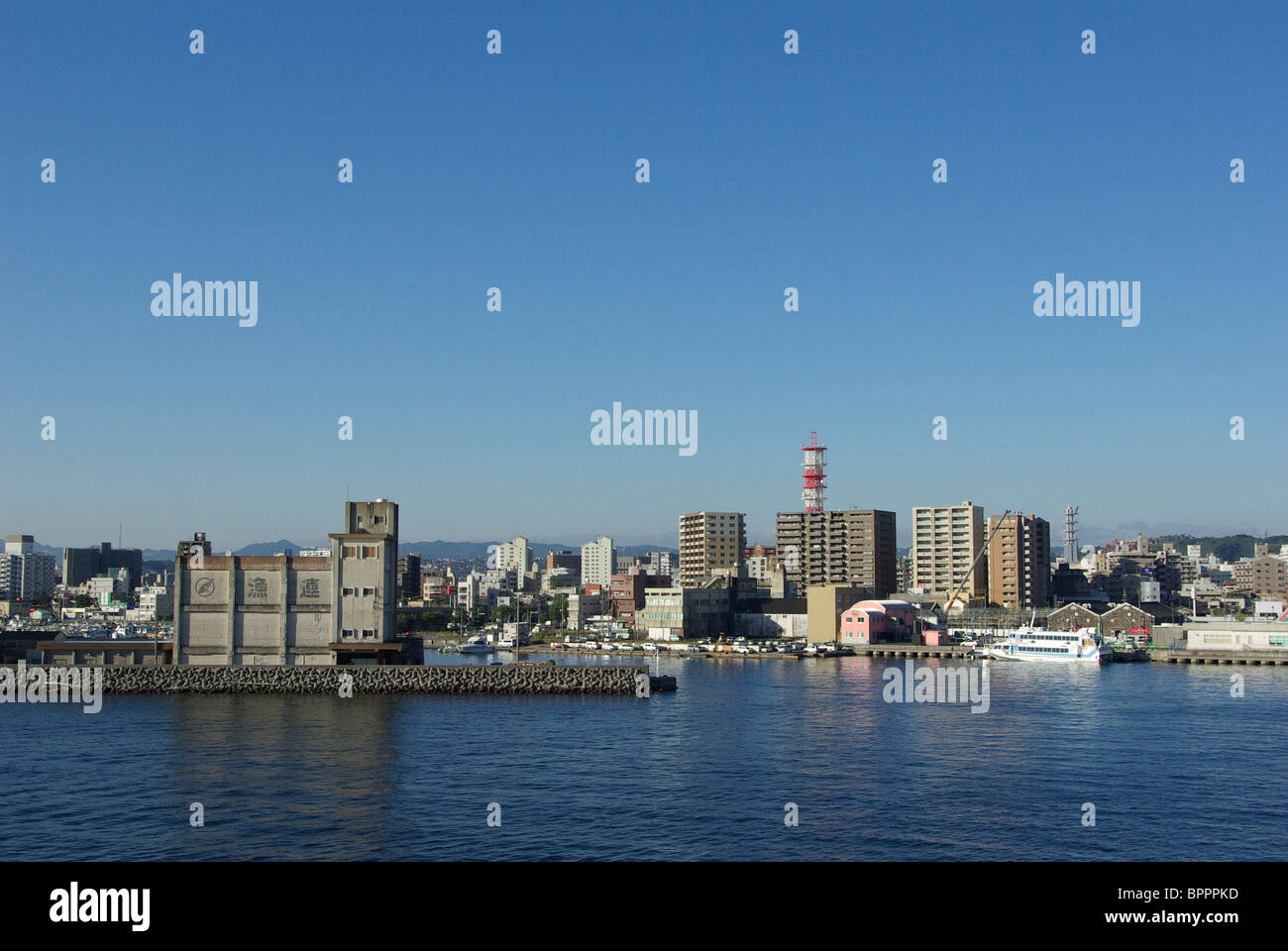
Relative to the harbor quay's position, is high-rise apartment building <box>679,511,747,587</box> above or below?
above

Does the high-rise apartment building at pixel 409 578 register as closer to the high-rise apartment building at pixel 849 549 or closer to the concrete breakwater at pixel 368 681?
the high-rise apartment building at pixel 849 549

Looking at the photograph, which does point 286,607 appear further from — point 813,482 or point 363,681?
point 813,482

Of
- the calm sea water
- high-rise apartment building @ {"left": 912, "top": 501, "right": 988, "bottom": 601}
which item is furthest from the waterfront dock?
high-rise apartment building @ {"left": 912, "top": 501, "right": 988, "bottom": 601}

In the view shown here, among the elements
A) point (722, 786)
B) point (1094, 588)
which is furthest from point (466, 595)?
point (722, 786)

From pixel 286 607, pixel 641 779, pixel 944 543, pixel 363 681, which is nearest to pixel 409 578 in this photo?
pixel 944 543

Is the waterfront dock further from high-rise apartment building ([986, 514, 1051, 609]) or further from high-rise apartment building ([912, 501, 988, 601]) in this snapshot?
high-rise apartment building ([912, 501, 988, 601])

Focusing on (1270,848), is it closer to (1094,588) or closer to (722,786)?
(722,786)
